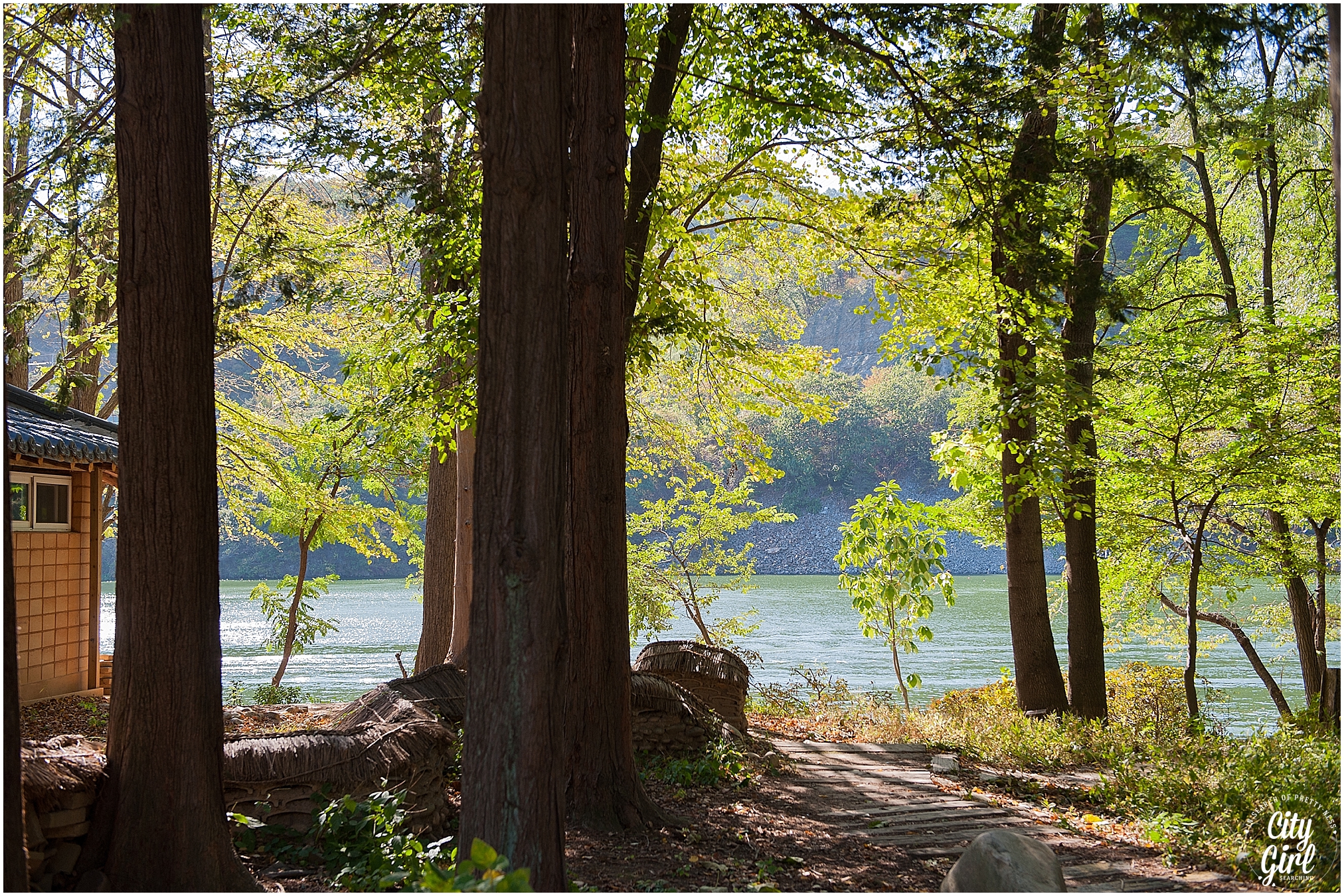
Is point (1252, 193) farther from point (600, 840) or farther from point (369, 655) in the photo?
point (369, 655)

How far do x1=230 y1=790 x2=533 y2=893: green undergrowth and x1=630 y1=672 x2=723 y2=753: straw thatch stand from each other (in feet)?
8.59

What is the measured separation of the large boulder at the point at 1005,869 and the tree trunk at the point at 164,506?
320 centimetres

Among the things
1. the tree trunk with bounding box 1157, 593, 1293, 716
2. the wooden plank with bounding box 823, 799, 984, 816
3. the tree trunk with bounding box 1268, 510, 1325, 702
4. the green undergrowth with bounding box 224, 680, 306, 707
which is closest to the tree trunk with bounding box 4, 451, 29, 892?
the wooden plank with bounding box 823, 799, 984, 816

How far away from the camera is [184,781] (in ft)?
13.3

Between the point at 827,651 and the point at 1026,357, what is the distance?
17165 mm

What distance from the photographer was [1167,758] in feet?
21.8

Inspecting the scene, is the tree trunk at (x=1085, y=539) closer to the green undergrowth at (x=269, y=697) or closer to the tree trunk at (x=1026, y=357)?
the tree trunk at (x=1026, y=357)

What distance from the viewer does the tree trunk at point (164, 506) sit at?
13.1 feet

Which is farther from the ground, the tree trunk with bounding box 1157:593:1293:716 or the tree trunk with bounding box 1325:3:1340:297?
the tree trunk with bounding box 1325:3:1340:297

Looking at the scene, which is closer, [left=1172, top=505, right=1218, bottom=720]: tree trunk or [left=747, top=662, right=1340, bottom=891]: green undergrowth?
[left=747, top=662, right=1340, bottom=891]: green undergrowth

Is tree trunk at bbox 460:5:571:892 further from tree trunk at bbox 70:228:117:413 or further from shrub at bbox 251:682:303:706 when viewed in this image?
shrub at bbox 251:682:303:706

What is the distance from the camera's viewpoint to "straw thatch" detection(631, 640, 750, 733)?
29.5 ft

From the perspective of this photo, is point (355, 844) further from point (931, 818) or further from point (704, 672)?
point (704, 672)

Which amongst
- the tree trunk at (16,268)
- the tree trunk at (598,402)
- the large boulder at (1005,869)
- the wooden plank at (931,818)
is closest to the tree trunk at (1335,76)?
the large boulder at (1005,869)
